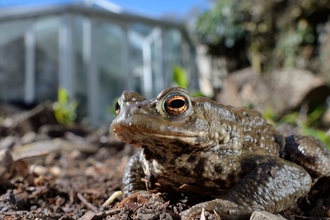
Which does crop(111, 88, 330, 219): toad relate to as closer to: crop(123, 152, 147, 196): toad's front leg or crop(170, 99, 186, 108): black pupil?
crop(170, 99, 186, 108): black pupil

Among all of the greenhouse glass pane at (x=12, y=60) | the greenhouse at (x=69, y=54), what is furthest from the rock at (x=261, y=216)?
the greenhouse glass pane at (x=12, y=60)

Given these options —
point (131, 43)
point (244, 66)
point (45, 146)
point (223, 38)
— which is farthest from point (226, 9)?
point (45, 146)

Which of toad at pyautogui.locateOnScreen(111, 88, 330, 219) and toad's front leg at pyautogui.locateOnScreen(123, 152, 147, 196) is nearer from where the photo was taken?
toad at pyautogui.locateOnScreen(111, 88, 330, 219)

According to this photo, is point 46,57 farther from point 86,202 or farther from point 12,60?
point 86,202

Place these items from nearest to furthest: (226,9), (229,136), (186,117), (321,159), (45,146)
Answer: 1. (186,117)
2. (229,136)
3. (321,159)
4. (45,146)
5. (226,9)

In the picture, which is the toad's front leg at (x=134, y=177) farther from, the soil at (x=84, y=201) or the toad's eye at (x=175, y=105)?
the toad's eye at (x=175, y=105)

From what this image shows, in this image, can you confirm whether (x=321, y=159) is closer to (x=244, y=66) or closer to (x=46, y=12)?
(x=244, y=66)

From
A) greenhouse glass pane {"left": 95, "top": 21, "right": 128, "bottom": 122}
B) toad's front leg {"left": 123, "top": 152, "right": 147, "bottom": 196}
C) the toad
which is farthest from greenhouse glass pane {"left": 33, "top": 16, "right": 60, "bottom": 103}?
the toad

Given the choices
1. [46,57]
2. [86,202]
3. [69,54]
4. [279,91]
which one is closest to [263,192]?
[86,202]

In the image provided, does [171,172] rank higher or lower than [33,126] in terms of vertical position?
lower
